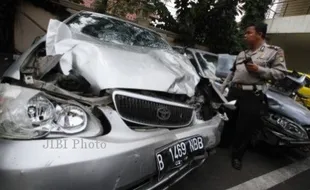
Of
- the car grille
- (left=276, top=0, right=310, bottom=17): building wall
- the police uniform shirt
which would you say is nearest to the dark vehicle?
the police uniform shirt

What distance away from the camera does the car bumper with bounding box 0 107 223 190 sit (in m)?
1.50

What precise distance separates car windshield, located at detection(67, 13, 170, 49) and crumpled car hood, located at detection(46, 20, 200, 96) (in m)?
0.30

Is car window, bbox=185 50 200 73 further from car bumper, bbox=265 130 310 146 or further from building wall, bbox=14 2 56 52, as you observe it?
building wall, bbox=14 2 56 52

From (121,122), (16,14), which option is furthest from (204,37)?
(121,122)

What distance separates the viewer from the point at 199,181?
9.94 ft

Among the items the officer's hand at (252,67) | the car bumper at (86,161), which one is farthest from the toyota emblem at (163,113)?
the officer's hand at (252,67)

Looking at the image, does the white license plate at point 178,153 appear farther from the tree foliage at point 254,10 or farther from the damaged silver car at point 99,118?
the tree foliage at point 254,10

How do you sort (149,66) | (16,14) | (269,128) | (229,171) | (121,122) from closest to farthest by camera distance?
(121,122)
(149,66)
(229,171)
(269,128)
(16,14)

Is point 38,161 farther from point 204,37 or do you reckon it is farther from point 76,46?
point 204,37

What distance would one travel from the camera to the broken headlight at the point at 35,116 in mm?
1627

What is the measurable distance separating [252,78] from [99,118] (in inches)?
80.7

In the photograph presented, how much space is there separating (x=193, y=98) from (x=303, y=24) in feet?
31.6
